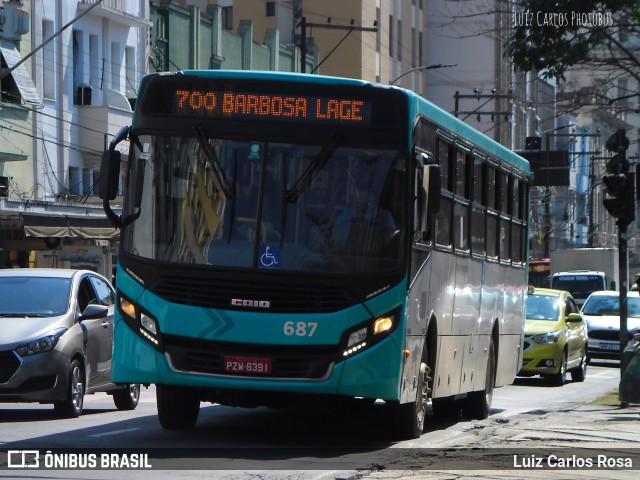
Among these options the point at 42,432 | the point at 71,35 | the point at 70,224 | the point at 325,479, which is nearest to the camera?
the point at 325,479

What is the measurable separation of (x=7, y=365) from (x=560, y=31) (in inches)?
347

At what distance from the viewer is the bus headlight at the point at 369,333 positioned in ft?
40.0

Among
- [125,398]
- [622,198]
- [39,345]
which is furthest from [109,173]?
[622,198]

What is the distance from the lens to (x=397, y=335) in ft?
40.7

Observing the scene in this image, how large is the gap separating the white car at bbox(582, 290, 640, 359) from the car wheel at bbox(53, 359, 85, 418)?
68.4 ft

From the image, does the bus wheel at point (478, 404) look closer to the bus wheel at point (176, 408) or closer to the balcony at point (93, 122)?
the bus wheel at point (176, 408)

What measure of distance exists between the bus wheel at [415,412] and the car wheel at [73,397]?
3685mm

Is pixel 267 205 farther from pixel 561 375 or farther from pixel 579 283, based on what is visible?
pixel 579 283

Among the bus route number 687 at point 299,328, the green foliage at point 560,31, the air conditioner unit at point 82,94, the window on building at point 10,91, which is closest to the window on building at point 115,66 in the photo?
the air conditioner unit at point 82,94

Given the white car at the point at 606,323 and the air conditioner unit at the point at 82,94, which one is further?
the air conditioner unit at the point at 82,94

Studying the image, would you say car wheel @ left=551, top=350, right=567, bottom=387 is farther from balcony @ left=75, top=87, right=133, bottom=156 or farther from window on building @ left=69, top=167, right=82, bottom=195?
window on building @ left=69, top=167, right=82, bottom=195

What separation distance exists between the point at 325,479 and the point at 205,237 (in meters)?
2.72

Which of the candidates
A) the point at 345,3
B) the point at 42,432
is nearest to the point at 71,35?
the point at 345,3

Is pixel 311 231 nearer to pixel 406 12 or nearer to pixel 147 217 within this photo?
pixel 147 217
